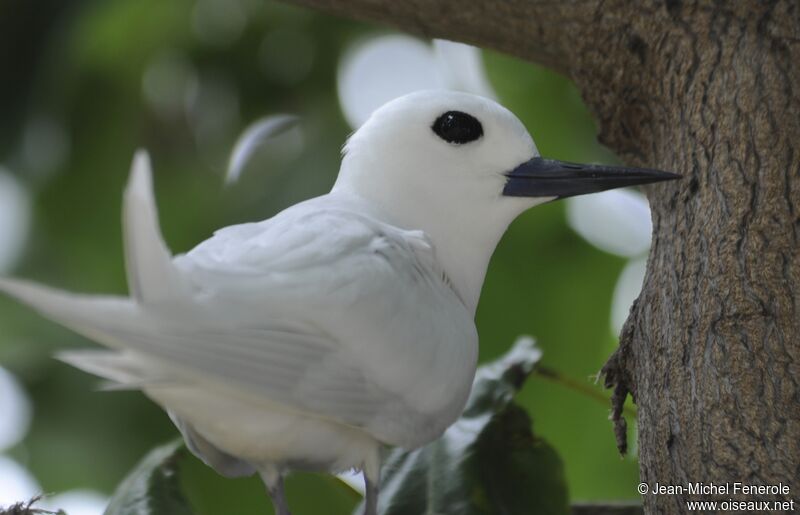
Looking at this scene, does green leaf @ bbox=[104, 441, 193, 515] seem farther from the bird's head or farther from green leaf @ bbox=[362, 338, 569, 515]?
the bird's head

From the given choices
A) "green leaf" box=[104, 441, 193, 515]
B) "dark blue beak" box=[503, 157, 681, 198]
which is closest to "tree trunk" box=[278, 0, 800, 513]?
"dark blue beak" box=[503, 157, 681, 198]

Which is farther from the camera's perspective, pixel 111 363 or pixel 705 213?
pixel 705 213

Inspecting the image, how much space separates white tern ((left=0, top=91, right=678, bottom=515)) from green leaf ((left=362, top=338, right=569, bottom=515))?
0.32m

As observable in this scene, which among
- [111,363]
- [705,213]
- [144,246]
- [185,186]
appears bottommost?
[111,363]

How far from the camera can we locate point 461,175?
1756mm

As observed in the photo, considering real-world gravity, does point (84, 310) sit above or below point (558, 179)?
below

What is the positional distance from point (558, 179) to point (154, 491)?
2.61 ft

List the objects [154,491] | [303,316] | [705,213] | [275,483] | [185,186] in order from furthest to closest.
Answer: [185,186] → [154,491] → [705,213] → [275,483] → [303,316]

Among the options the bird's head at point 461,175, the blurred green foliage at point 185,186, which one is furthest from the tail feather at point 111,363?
the blurred green foliage at point 185,186

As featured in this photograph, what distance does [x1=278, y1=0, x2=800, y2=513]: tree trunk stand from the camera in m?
1.53

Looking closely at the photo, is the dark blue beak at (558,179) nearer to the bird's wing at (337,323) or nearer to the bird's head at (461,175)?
the bird's head at (461,175)

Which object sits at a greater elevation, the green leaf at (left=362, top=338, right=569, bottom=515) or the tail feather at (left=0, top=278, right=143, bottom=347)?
the tail feather at (left=0, top=278, right=143, bottom=347)

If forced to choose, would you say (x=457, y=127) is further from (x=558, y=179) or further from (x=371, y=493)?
(x=371, y=493)

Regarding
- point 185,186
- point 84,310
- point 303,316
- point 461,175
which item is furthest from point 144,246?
point 185,186
